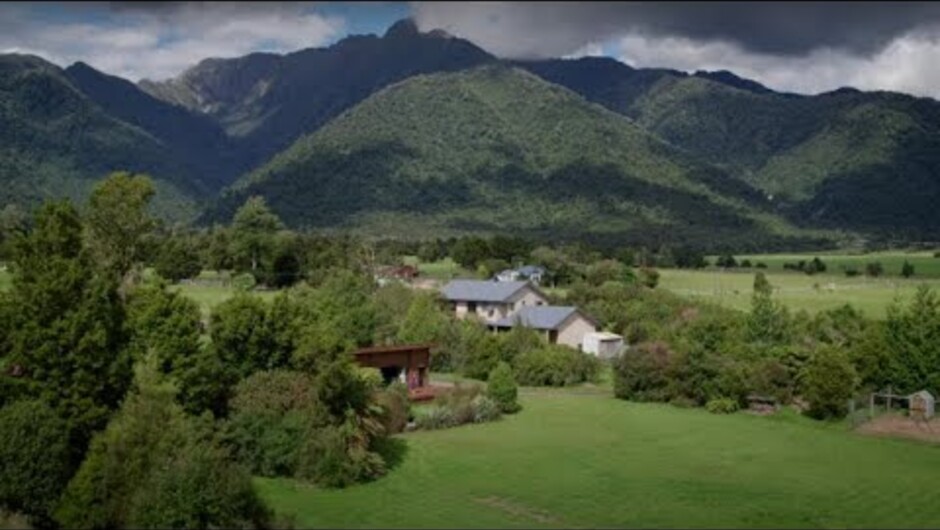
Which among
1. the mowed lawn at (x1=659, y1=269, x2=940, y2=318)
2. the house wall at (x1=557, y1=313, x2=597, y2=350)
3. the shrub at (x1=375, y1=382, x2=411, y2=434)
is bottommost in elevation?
the shrub at (x1=375, y1=382, x2=411, y2=434)

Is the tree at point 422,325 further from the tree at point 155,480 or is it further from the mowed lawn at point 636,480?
the tree at point 155,480

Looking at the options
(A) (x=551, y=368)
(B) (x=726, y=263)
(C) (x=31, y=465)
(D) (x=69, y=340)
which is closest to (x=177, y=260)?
(A) (x=551, y=368)

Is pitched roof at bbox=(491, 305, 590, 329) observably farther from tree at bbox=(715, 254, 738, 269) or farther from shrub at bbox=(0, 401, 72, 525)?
tree at bbox=(715, 254, 738, 269)

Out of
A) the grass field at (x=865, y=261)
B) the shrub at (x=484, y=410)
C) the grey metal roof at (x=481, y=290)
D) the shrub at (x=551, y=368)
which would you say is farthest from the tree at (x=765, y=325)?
the grass field at (x=865, y=261)

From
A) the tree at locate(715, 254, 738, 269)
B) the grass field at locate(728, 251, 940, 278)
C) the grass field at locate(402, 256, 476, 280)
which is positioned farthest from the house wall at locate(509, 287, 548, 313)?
the tree at locate(715, 254, 738, 269)

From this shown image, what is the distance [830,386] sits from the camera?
4484cm

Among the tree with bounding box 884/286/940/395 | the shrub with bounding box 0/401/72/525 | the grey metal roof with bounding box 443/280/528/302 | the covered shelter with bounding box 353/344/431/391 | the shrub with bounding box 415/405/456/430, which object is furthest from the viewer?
the grey metal roof with bounding box 443/280/528/302

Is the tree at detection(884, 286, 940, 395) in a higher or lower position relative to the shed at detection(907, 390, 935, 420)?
higher

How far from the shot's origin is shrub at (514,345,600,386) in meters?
56.7

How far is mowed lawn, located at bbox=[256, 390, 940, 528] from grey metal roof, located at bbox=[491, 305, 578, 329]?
79.7ft

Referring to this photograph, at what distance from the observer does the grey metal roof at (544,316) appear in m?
69.5

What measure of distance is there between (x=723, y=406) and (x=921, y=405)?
27.4 ft

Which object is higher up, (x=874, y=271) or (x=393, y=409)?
(x=874, y=271)

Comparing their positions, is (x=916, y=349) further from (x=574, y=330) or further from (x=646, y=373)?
(x=574, y=330)
